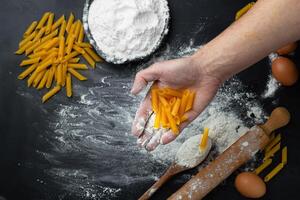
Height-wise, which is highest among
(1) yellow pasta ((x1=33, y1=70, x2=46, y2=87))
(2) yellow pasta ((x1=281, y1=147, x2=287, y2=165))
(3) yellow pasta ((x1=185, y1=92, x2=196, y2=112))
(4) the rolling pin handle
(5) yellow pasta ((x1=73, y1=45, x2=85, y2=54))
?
(5) yellow pasta ((x1=73, y1=45, x2=85, y2=54))

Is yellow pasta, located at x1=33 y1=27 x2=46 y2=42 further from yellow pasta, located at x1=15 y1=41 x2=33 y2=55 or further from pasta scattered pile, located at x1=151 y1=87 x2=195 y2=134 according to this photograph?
pasta scattered pile, located at x1=151 y1=87 x2=195 y2=134

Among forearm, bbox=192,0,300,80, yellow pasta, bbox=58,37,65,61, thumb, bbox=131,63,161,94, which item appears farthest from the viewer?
yellow pasta, bbox=58,37,65,61

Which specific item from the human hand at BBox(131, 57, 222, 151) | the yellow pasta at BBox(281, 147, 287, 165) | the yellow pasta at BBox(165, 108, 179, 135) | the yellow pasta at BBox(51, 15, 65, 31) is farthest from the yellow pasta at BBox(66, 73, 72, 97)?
the yellow pasta at BBox(281, 147, 287, 165)

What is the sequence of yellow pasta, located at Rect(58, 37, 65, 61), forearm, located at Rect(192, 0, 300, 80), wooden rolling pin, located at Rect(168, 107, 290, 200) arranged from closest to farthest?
forearm, located at Rect(192, 0, 300, 80) → wooden rolling pin, located at Rect(168, 107, 290, 200) → yellow pasta, located at Rect(58, 37, 65, 61)

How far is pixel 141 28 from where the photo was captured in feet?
5.65

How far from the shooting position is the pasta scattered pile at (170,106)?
57.7 inches

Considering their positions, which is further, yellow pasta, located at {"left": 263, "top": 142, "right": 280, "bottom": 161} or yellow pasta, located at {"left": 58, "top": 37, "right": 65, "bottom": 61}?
yellow pasta, located at {"left": 58, "top": 37, "right": 65, "bottom": 61}

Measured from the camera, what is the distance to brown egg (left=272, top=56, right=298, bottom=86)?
169 centimetres

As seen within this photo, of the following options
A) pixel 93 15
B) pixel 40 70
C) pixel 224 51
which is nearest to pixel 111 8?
pixel 93 15

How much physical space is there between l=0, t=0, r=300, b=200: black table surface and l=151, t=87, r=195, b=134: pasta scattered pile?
364 mm

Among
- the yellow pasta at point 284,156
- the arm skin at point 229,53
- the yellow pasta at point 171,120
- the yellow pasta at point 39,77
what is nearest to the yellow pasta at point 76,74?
the yellow pasta at point 39,77

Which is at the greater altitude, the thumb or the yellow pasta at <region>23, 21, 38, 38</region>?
the yellow pasta at <region>23, 21, 38, 38</region>

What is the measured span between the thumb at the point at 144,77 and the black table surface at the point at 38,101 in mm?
379

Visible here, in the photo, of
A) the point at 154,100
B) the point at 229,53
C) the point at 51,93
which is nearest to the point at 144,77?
the point at 154,100
